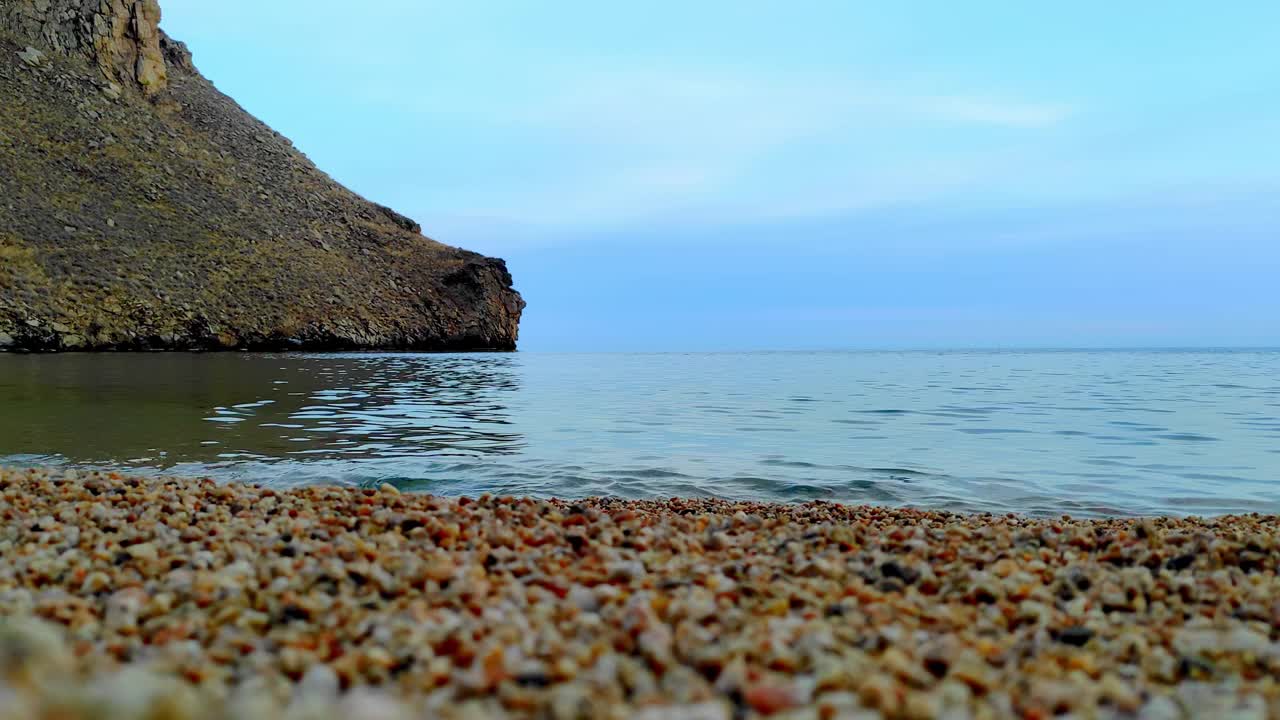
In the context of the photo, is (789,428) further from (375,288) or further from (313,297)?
(375,288)

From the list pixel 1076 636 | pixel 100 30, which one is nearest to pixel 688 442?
pixel 1076 636

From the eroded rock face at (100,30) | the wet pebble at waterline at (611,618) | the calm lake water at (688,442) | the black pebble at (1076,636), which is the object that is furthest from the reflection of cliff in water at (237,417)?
the eroded rock face at (100,30)

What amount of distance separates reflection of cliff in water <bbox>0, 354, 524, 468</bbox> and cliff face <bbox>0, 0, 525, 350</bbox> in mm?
27483

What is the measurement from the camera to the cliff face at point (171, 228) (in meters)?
53.3

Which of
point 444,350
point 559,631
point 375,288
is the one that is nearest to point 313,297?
point 375,288

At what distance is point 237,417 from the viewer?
656 inches

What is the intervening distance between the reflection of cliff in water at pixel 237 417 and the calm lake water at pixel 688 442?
0.07 m

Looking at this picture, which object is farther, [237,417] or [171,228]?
[171,228]

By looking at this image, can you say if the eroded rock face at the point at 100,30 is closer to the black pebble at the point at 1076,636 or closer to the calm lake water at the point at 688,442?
the calm lake water at the point at 688,442

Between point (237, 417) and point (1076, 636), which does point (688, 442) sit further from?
point (1076, 636)

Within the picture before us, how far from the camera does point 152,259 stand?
58500 millimetres

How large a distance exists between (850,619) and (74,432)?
14587mm

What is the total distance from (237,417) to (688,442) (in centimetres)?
911

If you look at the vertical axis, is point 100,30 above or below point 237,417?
above
